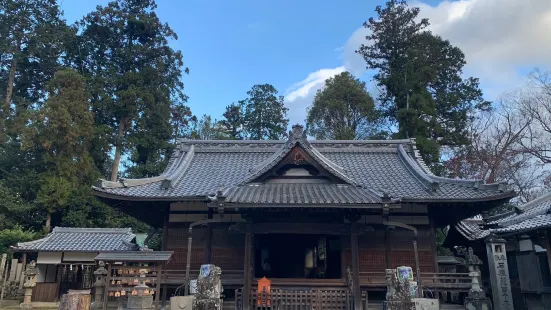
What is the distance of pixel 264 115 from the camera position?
2023 inches

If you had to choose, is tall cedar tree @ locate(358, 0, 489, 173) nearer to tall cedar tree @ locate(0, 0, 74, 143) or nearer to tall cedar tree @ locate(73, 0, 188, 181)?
tall cedar tree @ locate(73, 0, 188, 181)

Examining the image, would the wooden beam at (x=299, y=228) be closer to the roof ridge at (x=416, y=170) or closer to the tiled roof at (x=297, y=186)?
the tiled roof at (x=297, y=186)

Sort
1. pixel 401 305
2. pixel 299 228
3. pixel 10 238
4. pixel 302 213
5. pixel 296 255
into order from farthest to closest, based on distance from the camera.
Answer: pixel 10 238 < pixel 296 255 < pixel 302 213 < pixel 299 228 < pixel 401 305

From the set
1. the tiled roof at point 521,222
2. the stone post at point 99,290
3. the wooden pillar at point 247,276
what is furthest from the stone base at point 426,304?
the stone post at point 99,290

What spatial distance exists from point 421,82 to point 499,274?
25168 millimetres

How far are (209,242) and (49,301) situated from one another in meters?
14.1

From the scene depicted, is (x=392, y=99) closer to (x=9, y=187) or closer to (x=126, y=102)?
(x=126, y=102)

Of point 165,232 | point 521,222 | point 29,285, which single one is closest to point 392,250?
point 521,222

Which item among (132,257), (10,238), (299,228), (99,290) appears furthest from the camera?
(10,238)

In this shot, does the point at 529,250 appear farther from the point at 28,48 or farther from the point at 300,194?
the point at 28,48

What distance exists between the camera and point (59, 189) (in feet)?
95.9

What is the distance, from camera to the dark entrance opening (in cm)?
1498

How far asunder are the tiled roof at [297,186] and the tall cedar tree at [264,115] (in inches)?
1210

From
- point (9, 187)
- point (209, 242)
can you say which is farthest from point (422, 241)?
point (9, 187)
